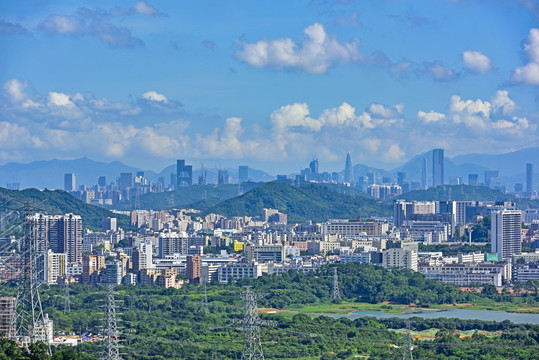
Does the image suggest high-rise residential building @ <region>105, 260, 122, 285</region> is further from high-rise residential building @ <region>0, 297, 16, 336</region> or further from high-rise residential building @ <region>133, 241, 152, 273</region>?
high-rise residential building @ <region>0, 297, 16, 336</region>

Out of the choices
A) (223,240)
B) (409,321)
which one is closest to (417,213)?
(223,240)

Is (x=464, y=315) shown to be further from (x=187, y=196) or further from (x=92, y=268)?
(x=187, y=196)

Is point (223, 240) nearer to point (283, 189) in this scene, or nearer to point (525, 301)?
point (525, 301)

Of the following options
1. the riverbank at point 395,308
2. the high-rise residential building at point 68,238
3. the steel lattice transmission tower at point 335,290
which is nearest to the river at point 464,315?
the riverbank at point 395,308

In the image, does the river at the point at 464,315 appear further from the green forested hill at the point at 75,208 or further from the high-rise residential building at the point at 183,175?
the high-rise residential building at the point at 183,175

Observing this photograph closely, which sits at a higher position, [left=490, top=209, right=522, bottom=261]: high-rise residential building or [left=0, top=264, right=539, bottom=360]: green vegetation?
[left=490, top=209, right=522, bottom=261]: high-rise residential building

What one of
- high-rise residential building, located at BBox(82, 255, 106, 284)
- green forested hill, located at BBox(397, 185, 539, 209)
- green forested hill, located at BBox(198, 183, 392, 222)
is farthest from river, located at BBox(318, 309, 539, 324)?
green forested hill, located at BBox(397, 185, 539, 209)
